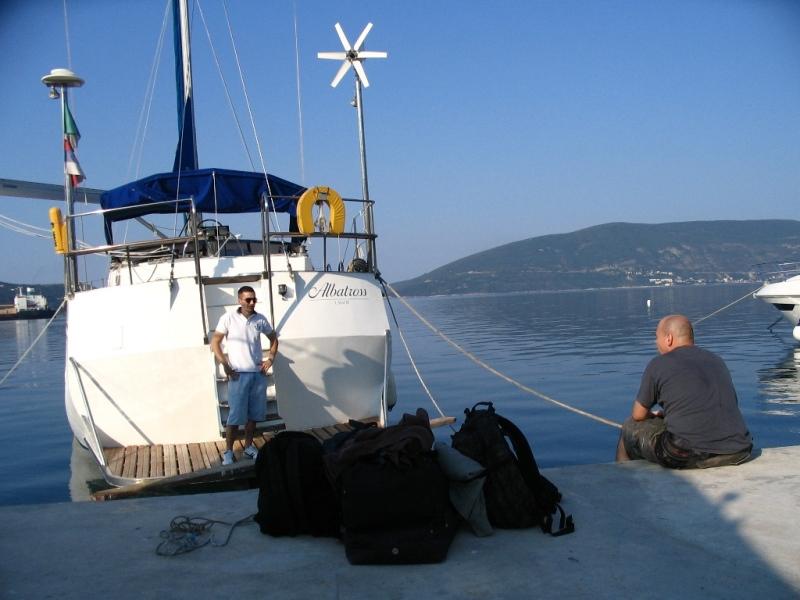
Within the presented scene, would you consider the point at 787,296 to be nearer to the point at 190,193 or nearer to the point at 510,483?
the point at 190,193

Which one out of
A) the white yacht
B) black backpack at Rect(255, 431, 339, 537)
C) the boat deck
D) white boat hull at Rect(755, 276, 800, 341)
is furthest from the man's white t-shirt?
white boat hull at Rect(755, 276, 800, 341)

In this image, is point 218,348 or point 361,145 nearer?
point 218,348

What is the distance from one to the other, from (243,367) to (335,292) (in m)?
2.08

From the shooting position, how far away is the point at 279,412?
9.05 metres

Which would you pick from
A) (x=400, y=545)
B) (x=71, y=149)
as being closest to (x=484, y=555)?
(x=400, y=545)

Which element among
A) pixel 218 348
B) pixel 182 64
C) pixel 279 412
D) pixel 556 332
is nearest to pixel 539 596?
pixel 218 348

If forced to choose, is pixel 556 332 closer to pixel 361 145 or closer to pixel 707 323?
pixel 707 323

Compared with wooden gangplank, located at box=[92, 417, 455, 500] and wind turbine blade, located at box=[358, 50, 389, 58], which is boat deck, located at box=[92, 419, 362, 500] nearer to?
wooden gangplank, located at box=[92, 417, 455, 500]

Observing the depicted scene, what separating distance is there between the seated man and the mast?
10906 millimetres

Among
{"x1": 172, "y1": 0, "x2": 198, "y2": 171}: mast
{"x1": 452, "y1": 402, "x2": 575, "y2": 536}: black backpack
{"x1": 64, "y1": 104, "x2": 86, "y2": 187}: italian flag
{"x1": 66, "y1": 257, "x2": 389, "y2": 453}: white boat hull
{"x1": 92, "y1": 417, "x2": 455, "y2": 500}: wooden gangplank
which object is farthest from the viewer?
{"x1": 172, "y1": 0, "x2": 198, "y2": 171}: mast

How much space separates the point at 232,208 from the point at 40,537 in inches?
296

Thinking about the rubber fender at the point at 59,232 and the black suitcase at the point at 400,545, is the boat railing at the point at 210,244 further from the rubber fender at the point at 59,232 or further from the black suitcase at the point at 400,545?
the black suitcase at the point at 400,545

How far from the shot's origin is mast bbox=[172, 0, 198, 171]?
551 inches

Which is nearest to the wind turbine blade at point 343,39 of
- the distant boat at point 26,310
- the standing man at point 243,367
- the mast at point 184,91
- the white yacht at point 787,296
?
the mast at point 184,91
